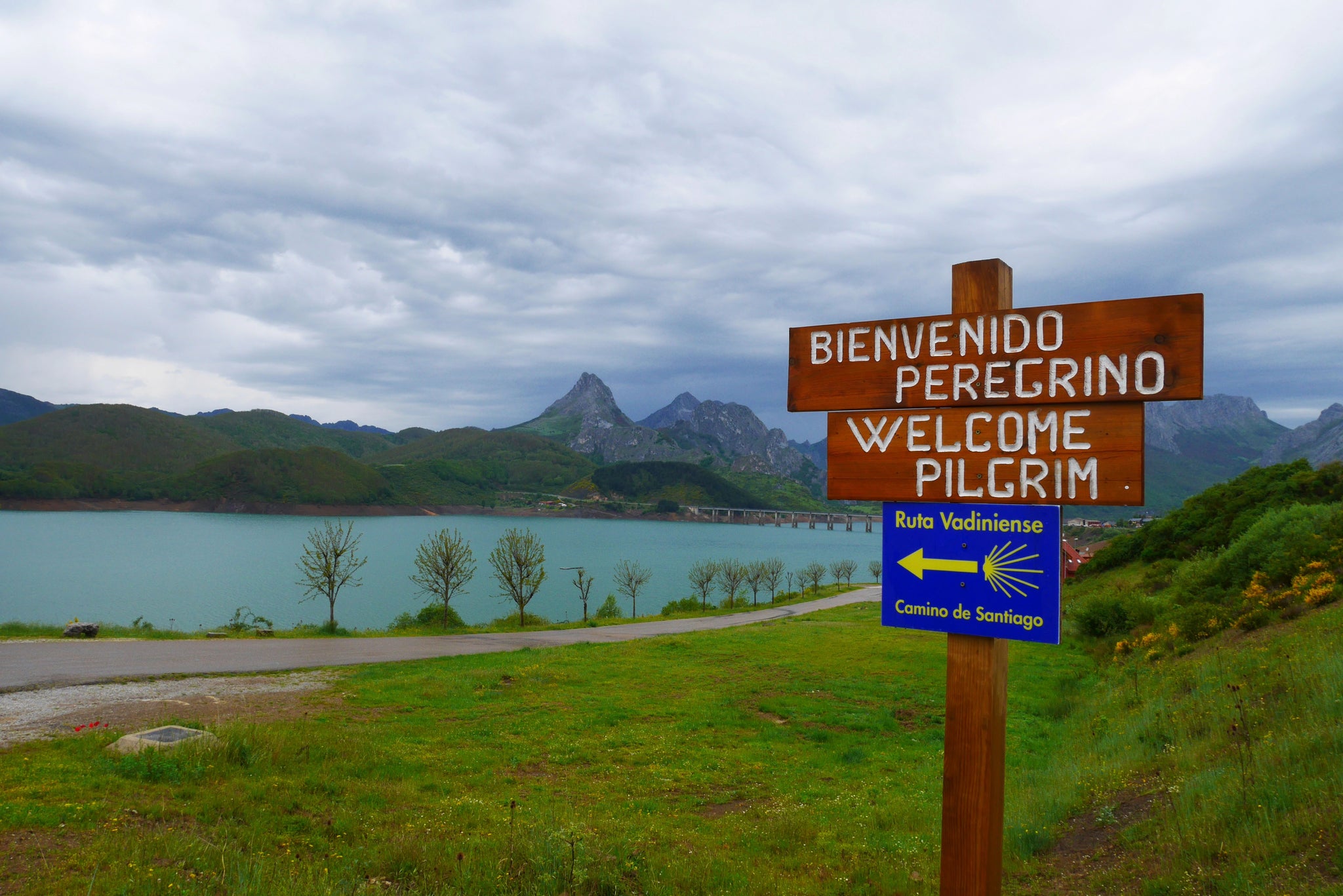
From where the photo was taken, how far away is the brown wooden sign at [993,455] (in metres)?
3.80

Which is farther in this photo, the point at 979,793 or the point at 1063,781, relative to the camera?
the point at 1063,781

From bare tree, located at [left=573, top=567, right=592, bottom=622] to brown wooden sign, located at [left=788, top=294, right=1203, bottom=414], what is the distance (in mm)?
33544

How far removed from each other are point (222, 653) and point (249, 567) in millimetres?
69752

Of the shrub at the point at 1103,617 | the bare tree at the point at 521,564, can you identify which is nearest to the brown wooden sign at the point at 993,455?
the shrub at the point at 1103,617

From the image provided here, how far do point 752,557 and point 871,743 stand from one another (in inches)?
4500

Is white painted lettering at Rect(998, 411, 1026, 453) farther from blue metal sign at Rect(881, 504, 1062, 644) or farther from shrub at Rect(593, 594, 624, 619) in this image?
shrub at Rect(593, 594, 624, 619)

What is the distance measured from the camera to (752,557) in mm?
124750

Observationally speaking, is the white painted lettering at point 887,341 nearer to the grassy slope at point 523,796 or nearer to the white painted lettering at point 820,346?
the white painted lettering at point 820,346

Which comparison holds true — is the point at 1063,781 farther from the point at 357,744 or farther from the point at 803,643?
the point at 803,643

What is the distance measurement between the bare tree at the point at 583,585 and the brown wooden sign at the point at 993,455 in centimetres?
3359

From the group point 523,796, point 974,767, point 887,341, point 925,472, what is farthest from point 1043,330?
point 523,796

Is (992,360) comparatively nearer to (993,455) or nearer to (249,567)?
(993,455)

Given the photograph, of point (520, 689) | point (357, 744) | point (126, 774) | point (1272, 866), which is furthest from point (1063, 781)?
point (520, 689)

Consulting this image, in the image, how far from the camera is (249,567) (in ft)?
261
